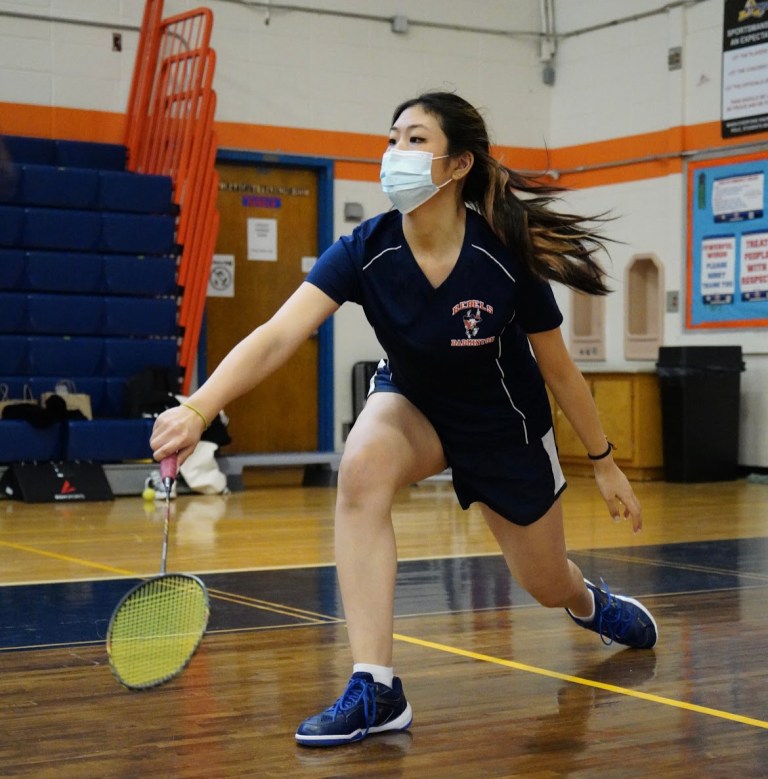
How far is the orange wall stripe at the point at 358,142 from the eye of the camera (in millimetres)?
10727

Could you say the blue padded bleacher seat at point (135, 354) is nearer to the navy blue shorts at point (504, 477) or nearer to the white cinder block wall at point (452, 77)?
the white cinder block wall at point (452, 77)

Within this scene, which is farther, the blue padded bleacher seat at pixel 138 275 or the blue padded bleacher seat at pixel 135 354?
the blue padded bleacher seat at pixel 138 275

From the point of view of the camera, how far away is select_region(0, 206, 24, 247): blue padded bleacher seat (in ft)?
32.7

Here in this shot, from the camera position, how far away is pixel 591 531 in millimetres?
7469

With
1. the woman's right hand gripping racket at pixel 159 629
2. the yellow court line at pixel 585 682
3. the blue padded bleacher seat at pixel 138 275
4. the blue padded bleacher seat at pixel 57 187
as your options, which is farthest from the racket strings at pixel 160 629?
the blue padded bleacher seat at pixel 57 187

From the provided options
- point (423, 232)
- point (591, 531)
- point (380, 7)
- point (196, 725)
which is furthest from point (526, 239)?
point (380, 7)

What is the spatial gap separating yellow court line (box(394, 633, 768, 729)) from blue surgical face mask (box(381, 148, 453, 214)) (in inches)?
52.3

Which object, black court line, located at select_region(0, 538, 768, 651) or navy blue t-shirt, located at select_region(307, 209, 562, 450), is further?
black court line, located at select_region(0, 538, 768, 651)

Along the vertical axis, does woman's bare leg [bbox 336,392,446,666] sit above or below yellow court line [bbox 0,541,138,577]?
above

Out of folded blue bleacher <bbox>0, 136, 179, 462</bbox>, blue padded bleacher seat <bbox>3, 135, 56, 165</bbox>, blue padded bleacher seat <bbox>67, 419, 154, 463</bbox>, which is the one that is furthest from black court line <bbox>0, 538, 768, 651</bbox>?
blue padded bleacher seat <bbox>3, 135, 56, 165</bbox>

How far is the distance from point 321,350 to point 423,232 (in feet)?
29.0

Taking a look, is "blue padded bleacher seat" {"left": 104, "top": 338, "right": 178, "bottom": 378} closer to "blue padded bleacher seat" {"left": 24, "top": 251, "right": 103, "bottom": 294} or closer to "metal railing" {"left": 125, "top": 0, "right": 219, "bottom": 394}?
"metal railing" {"left": 125, "top": 0, "right": 219, "bottom": 394}

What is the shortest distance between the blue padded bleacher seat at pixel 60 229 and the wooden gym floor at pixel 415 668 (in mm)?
3756

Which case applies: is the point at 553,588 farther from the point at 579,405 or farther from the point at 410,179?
the point at 410,179
